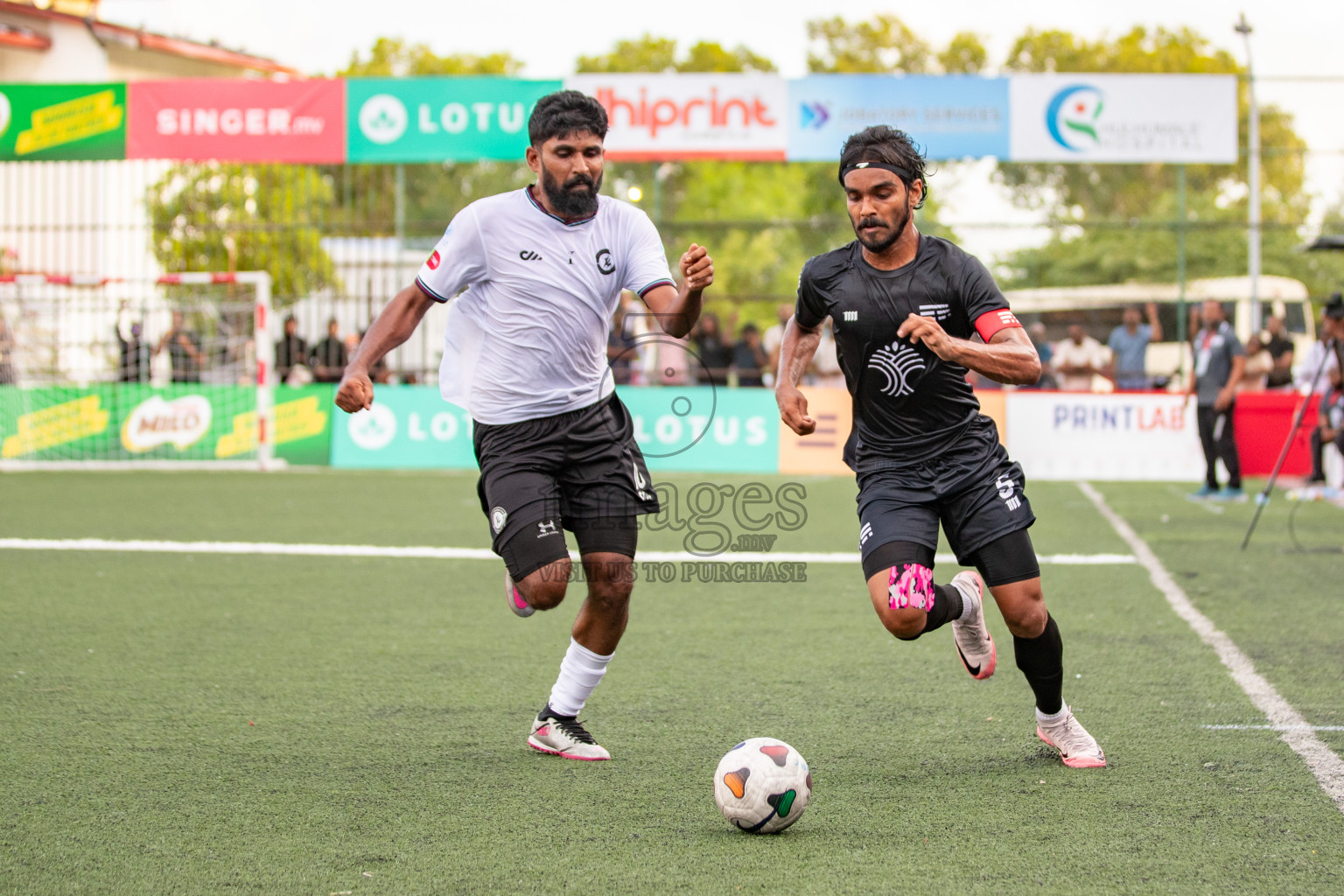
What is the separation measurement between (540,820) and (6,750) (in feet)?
6.59

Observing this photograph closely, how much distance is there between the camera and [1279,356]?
51.7ft

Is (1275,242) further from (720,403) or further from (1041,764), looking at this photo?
(1041,764)

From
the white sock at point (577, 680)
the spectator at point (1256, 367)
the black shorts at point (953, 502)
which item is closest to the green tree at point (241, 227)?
the spectator at point (1256, 367)

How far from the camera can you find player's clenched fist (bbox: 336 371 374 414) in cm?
421

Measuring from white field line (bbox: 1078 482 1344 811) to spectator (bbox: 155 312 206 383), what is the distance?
38.1 ft

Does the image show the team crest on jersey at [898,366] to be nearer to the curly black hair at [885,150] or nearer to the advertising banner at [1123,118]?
the curly black hair at [885,150]

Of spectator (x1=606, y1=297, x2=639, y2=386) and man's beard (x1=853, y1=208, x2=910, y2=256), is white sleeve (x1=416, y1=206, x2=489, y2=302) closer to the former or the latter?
man's beard (x1=853, y1=208, x2=910, y2=256)

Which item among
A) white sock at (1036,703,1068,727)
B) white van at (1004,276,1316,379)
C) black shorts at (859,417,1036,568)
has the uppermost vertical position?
white van at (1004,276,1316,379)

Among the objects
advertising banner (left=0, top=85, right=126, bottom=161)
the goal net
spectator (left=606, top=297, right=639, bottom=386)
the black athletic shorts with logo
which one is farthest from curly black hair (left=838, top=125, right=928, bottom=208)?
advertising banner (left=0, top=85, right=126, bottom=161)

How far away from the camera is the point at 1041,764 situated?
4.38 metres

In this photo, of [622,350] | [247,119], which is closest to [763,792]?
[622,350]

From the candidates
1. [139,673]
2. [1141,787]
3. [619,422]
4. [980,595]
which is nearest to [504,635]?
[139,673]

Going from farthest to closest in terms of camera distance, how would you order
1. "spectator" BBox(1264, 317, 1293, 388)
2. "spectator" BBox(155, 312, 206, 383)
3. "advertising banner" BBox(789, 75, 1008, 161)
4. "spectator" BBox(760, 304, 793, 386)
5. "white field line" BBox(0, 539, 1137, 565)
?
"spectator" BBox(760, 304, 793, 386) → "spectator" BBox(155, 312, 206, 383) → "advertising banner" BBox(789, 75, 1008, 161) → "spectator" BBox(1264, 317, 1293, 388) → "white field line" BBox(0, 539, 1137, 565)

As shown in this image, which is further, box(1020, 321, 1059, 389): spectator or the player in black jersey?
box(1020, 321, 1059, 389): spectator
